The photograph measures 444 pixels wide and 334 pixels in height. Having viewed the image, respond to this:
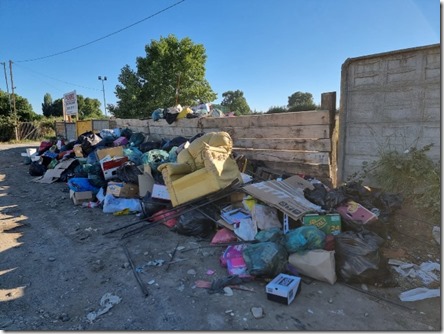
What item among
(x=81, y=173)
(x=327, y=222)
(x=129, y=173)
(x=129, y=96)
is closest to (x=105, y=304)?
(x=327, y=222)

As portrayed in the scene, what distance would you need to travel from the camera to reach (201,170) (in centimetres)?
389

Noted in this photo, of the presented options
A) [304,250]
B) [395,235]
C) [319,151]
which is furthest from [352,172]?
[304,250]

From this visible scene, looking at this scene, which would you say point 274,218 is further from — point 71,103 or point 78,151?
point 71,103

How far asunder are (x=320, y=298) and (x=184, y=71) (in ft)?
66.3

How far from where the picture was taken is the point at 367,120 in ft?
13.9

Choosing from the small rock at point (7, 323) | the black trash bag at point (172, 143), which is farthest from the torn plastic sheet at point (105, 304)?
the black trash bag at point (172, 143)

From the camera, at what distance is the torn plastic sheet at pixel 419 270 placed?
2.54m

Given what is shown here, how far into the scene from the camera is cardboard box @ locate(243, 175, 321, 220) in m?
3.09

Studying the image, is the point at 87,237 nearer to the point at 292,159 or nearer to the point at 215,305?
the point at 215,305

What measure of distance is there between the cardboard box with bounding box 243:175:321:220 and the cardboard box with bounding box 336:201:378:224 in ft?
0.83

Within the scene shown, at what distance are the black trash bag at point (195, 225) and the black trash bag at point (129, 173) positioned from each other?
1.74 m

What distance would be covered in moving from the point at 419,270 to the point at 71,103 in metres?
16.4

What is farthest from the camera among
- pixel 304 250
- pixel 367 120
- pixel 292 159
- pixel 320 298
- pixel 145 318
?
pixel 292 159

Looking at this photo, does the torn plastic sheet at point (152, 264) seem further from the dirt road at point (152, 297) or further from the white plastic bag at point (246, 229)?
the white plastic bag at point (246, 229)
